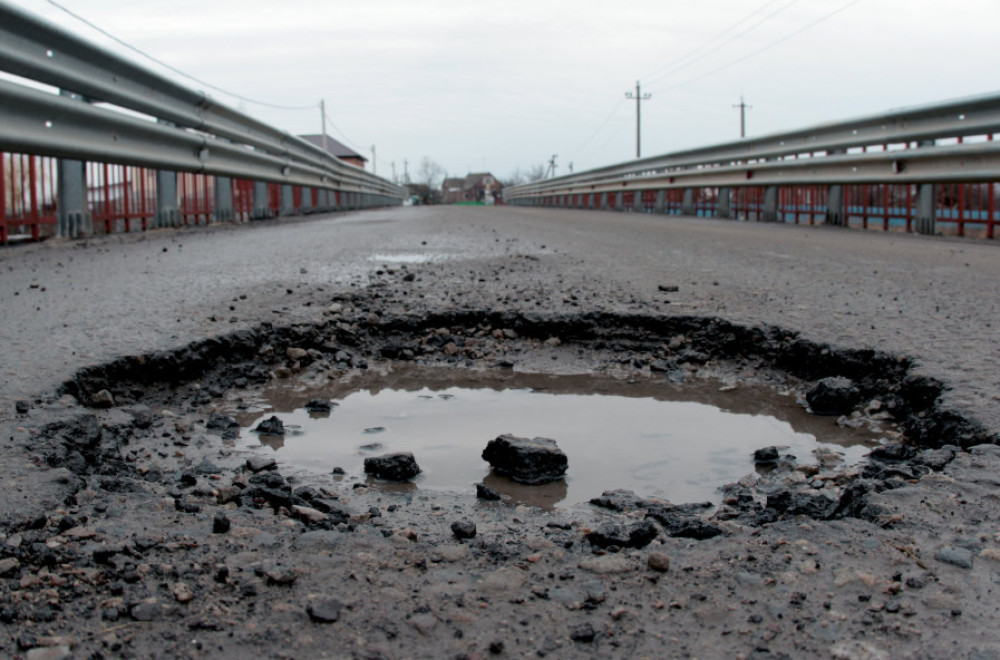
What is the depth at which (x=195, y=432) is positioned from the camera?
2.77 m

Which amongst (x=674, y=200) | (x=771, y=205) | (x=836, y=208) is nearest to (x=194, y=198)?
(x=771, y=205)

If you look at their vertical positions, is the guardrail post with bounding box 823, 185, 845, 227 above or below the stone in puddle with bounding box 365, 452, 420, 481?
above

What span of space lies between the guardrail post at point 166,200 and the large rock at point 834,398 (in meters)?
7.80

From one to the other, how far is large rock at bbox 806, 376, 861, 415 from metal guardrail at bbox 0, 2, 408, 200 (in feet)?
15.6

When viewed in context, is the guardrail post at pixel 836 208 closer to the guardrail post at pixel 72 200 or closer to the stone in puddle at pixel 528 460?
the guardrail post at pixel 72 200

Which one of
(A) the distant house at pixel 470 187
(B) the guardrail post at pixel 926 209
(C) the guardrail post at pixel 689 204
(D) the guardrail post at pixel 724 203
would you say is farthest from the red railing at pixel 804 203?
(A) the distant house at pixel 470 187

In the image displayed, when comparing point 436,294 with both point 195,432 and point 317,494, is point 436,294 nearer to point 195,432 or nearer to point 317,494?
point 195,432

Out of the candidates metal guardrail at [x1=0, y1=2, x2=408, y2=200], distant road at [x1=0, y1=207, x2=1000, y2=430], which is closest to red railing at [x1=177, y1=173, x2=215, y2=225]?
metal guardrail at [x1=0, y1=2, x2=408, y2=200]

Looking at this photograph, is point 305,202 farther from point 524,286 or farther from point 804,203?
point 524,286

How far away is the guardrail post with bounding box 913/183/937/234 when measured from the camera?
27.3 feet

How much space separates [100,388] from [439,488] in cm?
137

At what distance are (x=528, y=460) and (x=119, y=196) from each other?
9.05 m

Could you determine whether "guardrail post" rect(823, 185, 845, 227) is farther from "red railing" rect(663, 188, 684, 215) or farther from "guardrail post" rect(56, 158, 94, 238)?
"red railing" rect(663, 188, 684, 215)

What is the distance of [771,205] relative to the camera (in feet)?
40.3
